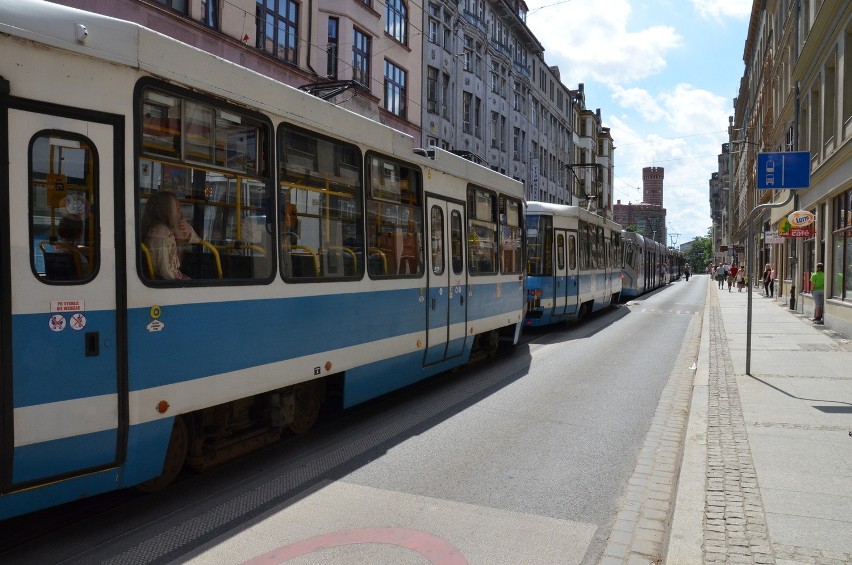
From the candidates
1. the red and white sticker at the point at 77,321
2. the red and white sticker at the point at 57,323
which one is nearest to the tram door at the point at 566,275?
the red and white sticker at the point at 77,321

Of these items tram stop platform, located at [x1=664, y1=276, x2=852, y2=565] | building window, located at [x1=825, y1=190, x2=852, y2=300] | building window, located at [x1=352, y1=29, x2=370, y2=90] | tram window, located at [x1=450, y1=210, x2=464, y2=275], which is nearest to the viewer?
tram stop platform, located at [x1=664, y1=276, x2=852, y2=565]

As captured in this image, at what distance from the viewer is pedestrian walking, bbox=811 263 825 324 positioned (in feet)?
66.0

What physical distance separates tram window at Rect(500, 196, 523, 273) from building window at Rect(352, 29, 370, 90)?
1530 cm

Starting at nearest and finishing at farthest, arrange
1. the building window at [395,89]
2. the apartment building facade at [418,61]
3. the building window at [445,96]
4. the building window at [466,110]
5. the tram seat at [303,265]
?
1. the tram seat at [303,265]
2. the apartment building facade at [418,61]
3. the building window at [395,89]
4. the building window at [445,96]
5. the building window at [466,110]

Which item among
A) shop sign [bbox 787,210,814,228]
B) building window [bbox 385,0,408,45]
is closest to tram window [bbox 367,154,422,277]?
shop sign [bbox 787,210,814,228]

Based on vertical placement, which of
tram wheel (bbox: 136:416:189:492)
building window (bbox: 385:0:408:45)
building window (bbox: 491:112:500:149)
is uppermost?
building window (bbox: 385:0:408:45)

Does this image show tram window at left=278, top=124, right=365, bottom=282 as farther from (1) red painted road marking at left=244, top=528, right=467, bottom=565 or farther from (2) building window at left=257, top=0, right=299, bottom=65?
(2) building window at left=257, top=0, right=299, bottom=65

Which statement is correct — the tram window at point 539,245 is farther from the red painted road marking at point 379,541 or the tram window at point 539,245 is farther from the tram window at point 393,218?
the red painted road marking at point 379,541

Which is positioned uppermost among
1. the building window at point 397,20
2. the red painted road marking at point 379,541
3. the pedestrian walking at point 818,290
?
the building window at point 397,20

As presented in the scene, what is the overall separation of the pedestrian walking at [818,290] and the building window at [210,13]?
60.2 feet

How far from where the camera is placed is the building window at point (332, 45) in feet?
82.5

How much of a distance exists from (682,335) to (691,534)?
14.2 metres

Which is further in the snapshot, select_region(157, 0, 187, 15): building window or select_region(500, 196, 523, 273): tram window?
select_region(157, 0, 187, 15): building window

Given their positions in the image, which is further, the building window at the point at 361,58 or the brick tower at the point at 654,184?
the brick tower at the point at 654,184
